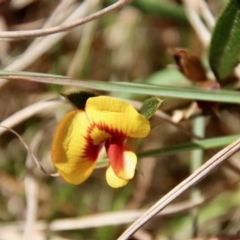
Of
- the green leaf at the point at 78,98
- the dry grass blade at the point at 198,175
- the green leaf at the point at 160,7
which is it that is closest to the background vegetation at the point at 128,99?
the green leaf at the point at 160,7

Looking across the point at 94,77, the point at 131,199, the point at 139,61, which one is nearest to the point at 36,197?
the point at 131,199

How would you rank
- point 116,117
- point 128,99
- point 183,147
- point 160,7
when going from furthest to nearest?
1. point 160,7
2. point 128,99
3. point 183,147
4. point 116,117

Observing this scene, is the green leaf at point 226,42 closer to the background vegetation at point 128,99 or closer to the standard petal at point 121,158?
the background vegetation at point 128,99

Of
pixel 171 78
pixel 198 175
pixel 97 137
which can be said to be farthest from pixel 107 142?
pixel 171 78

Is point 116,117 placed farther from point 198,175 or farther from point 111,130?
point 198,175

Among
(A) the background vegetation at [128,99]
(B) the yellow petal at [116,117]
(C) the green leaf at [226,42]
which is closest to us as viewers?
(B) the yellow petal at [116,117]

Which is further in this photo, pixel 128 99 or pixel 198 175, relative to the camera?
pixel 128 99
